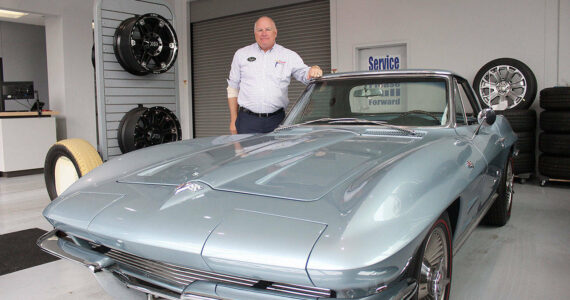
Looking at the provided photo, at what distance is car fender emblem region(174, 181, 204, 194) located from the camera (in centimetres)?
Result: 153

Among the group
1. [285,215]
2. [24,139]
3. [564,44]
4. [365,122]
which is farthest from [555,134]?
[24,139]

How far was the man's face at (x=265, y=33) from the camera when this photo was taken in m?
3.40

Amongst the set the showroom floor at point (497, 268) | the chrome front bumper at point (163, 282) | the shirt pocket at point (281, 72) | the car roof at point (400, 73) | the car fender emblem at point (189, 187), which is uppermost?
the shirt pocket at point (281, 72)

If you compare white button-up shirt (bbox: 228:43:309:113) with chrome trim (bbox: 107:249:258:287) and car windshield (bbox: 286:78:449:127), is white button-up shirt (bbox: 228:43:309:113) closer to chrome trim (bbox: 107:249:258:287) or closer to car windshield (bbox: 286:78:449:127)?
car windshield (bbox: 286:78:449:127)

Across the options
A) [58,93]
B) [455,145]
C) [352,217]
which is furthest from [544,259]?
[58,93]

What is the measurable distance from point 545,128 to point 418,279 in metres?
4.83

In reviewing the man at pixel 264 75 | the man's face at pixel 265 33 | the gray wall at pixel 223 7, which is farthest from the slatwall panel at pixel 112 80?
the gray wall at pixel 223 7

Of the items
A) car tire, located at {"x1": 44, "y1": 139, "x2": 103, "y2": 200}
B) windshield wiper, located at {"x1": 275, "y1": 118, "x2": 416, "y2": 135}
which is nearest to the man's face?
windshield wiper, located at {"x1": 275, "y1": 118, "x2": 416, "y2": 135}

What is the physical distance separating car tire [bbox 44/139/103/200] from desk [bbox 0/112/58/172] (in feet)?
13.1

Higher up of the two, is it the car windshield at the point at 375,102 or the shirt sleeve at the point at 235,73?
the shirt sleeve at the point at 235,73

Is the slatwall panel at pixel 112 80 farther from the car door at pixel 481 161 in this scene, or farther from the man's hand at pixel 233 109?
the car door at pixel 481 161

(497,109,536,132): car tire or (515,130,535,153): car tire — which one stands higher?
(497,109,536,132): car tire

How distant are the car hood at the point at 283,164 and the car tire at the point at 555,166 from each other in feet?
12.9

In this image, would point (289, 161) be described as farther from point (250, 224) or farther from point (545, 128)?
point (545, 128)
